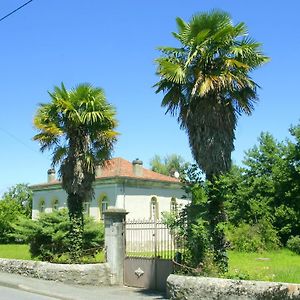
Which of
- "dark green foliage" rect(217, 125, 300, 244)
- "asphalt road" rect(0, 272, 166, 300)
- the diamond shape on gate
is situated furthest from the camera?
"dark green foliage" rect(217, 125, 300, 244)

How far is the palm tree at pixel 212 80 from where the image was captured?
14656 millimetres

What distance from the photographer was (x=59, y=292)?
1566 cm

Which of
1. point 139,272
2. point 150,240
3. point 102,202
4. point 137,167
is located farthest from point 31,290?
point 137,167

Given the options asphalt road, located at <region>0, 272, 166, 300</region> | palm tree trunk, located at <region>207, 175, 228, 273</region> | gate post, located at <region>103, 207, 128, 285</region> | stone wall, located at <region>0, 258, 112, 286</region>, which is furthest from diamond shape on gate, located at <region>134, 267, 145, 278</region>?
palm tree trunk, located at <region>207, 175, 228, 273</region>

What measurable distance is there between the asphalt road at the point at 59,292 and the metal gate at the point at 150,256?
49 centimetres

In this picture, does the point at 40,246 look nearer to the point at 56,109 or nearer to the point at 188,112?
the point at 56,109

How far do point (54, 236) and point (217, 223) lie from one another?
7.51 meters

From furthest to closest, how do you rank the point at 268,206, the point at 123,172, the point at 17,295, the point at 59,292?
the point at 123,172, the point at 268,206, the point at 59,292, the point at 17,295

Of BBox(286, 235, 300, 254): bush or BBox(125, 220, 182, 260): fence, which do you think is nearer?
BBox(125, 220, 182, 260): fence

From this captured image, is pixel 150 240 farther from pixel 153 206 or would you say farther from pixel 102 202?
pixel 153 206

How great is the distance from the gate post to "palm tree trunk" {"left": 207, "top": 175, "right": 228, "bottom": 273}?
14.1ft

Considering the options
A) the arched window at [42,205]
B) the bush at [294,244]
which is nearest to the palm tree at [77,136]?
the bush at [294,244]

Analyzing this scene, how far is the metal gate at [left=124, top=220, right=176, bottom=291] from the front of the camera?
15.9 metres

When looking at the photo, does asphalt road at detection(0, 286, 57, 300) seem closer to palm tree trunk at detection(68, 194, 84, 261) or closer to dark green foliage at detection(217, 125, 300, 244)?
palm tree trunk at detection(68, 194, 84, 261)
